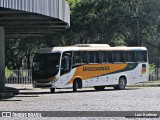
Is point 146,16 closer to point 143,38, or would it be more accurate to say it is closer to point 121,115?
point 143,38

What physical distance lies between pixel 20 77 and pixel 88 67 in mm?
8841

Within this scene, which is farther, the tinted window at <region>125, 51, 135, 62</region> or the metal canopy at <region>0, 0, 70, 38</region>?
the tinted window at <region>125, 51, 135, 62</region>

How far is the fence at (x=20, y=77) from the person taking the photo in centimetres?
3678

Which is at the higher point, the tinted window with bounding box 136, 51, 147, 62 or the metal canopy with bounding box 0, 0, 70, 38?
the metal canopy with bounding box 0, 0, 70, 38

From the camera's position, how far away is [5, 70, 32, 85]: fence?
121 ft

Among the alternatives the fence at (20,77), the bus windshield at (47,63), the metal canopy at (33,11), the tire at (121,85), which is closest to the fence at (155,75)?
the tire at (121,85)

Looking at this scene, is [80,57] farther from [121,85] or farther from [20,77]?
[20,77]

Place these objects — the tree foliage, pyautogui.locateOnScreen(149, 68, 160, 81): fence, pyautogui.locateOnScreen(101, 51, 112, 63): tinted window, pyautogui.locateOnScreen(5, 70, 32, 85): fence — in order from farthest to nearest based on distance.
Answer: the tree foliage, pyautogui.locateOnScreen(149, 68, 160, 81): fence, pyautogui.locateOnScreen(5, 70, 32, 85): fence, pyautogui.locateOnScreen(101, 51, 112, 63): tinted window

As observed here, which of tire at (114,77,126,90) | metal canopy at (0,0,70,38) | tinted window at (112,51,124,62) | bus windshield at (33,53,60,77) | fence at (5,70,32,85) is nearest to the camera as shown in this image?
metal canopy at (0,0,70,38)

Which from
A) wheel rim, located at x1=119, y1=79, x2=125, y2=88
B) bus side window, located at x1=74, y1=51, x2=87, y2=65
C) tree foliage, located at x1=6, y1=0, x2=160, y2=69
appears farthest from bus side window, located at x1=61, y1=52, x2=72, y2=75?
tree foliage, located at x1=6, y1=0, x2=160, y2=69

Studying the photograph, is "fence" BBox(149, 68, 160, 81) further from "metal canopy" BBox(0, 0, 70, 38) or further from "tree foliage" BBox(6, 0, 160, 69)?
"metal canopy" BBox(0, 0, 70, 38)

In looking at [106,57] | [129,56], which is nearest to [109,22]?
[129,56]

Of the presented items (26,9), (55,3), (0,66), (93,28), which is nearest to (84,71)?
(0,66)

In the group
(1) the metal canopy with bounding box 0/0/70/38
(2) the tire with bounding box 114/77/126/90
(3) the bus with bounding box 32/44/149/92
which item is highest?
(1) the metal canopy with bounding box 0/0/70/38
